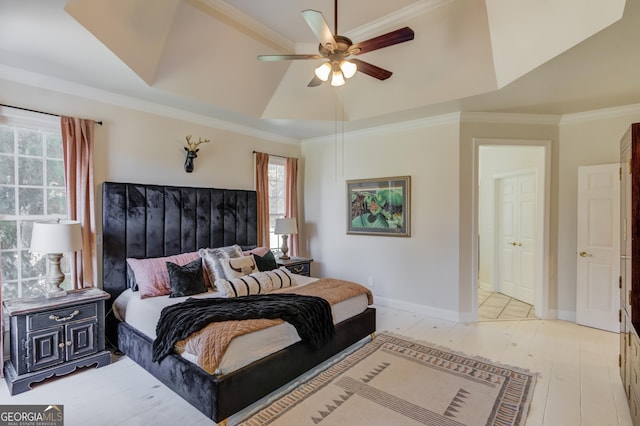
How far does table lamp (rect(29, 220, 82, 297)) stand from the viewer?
109 inches

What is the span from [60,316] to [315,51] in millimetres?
3688

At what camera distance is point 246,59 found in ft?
11.6

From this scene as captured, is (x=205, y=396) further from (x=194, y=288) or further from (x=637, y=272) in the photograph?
(x=637, y=272)

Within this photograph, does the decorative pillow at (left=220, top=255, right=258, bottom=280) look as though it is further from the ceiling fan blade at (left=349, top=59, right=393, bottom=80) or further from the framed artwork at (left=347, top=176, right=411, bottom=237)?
the ceiling fan blade at (left=349, top=59, right=393, bottom=80)

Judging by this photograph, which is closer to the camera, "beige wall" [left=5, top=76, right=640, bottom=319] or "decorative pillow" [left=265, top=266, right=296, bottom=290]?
"decorative pillow" [left=265, top=266, right=296, bottom=290]

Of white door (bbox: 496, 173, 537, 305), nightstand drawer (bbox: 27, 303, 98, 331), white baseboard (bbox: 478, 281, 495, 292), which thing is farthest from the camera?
white baseboard (bbox: 478, 281, 495, 292)

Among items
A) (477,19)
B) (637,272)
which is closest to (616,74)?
(477,19)

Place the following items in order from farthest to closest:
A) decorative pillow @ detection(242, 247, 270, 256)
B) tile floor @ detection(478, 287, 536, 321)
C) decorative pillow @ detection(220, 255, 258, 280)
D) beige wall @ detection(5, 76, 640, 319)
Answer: tile floor @ detection(478, 287, 536, 321), decorative pillow @ detection(242, 247, 270, 256), beige wall @ detection(5, 76, 640, 319), decorative pillow @ detection(220, 255, 258, 280)

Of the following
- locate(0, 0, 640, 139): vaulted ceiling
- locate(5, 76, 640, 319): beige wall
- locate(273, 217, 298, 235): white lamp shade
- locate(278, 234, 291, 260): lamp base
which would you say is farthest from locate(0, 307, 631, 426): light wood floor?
locate(0, 0, 640, 139): vaulted ceiling

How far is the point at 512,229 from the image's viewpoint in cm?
563

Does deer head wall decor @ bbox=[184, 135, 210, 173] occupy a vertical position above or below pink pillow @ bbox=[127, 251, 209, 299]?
above

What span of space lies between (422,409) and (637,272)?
1.82 metres

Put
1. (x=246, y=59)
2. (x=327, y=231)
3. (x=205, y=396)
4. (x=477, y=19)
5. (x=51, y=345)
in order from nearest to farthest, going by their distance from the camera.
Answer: (x=205, y=396) → (x=51, y=345) → (x=477, y=19) → (x=246, y=59) → (x=327, y=231)

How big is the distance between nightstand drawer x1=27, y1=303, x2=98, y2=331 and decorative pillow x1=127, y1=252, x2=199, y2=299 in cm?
43
